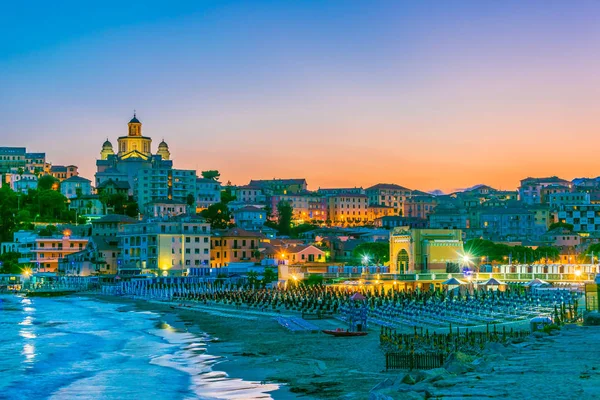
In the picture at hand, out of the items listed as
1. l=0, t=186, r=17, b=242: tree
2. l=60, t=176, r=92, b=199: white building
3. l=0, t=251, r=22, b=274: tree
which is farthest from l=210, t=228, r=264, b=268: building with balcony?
l=60, t=176, r=92, b=199: white building

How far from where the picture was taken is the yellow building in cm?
9044

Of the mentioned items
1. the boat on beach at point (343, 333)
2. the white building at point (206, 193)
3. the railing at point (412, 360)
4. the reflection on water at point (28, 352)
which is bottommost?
the reflection on water at point (28, 352)

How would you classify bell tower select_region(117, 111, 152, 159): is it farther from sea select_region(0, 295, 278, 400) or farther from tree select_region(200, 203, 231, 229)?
sea select_region(0, 295, 278, 400)

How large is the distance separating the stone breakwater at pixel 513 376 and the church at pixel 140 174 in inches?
5073

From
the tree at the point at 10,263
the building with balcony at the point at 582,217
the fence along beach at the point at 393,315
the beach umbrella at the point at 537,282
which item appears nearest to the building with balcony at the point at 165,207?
the tree at the point at 10,263

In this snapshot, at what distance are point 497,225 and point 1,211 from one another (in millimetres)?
100404

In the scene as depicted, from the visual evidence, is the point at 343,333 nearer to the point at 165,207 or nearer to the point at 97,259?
the point at 97,259

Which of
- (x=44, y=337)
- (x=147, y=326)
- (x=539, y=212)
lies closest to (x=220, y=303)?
(x=147, y=326)

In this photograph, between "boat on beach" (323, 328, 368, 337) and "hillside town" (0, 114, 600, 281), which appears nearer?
"boat on beach" (323, 328, 368, 337)

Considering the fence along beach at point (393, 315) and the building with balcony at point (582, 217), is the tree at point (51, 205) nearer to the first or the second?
the fence along beach at point (393, 315)

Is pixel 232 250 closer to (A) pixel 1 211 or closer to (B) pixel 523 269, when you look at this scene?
(B) pixel 523 269

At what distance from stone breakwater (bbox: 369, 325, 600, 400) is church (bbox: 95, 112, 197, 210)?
5073 inches

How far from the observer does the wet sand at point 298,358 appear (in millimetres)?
28125

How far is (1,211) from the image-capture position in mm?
158125
